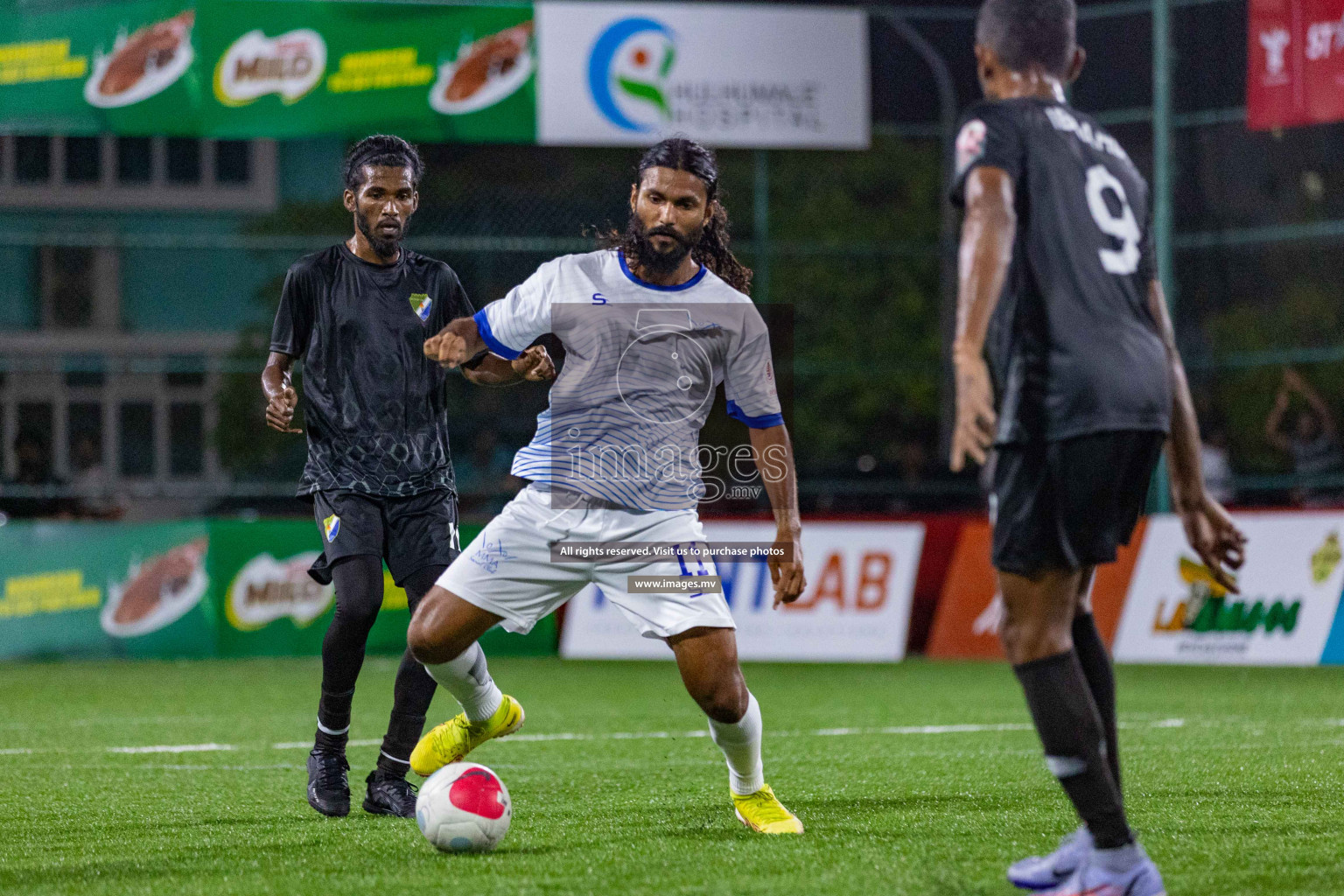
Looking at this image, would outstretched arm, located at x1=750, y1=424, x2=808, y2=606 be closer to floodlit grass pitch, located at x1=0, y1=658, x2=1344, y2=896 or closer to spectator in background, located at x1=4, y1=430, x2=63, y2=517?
floodlit grass pitch, located at x1=0, y1=658, x2=1344, y2=896

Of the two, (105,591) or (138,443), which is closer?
(105,591)

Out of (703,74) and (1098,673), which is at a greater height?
(703,74)

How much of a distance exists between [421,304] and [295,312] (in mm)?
441

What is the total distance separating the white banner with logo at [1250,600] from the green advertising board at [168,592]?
206 inches

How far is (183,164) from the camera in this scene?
916 inches

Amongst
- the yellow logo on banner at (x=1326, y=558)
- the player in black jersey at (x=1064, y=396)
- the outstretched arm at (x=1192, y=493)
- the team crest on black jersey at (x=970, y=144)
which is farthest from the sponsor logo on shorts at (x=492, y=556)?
the yellow logo on banner at (x=1326, y=558)

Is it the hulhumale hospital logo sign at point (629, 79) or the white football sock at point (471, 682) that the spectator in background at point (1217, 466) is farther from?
the white football sock at point (471, 682)

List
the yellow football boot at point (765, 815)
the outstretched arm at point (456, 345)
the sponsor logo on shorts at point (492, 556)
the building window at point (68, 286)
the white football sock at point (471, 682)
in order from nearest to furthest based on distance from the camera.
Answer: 1. the outstretched arm at point (456, 345)
2. the sponsor logo on shorts at point (492, 556)
3. the yellow football boot at point (765, 815)
4. the white football sock at point (471, 682)
5. the building window at point (68, 286)

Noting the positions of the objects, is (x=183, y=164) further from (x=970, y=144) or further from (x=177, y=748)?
(x=970, y=144)

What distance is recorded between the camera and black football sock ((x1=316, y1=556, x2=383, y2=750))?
233 inches

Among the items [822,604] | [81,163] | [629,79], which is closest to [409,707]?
[822,604]

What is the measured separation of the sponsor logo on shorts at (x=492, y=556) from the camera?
5.11 metres

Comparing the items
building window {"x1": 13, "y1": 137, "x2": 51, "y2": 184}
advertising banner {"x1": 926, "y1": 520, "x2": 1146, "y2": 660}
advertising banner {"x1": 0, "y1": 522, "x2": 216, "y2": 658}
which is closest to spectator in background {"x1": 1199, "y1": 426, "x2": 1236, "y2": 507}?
advertising banner {"x1": 926, "y1": 520, "x2": 1146, "y2": 660}

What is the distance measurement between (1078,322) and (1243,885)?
148 cm
